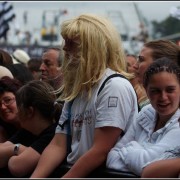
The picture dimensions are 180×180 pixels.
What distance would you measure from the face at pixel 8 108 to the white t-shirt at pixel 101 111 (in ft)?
3.28

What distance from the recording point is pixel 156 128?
3.25 m

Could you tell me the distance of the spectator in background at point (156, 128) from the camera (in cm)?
307

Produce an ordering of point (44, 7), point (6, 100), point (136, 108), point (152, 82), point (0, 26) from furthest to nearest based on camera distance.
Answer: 1. point (44, 7)
2. point (0, 26)
3. point (6, 100)
4. point (136, 108)
5. point (152, 82)

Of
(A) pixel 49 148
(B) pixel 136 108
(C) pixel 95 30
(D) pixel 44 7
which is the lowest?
(A) pixel 49 148

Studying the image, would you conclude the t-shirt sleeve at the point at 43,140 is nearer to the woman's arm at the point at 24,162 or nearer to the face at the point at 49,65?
the woman's arm at the point at 24,162

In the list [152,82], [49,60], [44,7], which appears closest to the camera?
[152,82]

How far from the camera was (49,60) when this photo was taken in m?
7.82

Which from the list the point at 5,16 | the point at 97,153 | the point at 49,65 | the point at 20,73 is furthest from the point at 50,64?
the point at 5,16

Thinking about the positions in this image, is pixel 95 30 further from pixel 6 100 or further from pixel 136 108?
pixel 6 100

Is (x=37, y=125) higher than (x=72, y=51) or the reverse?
the reverse

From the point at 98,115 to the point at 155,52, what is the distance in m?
0.86

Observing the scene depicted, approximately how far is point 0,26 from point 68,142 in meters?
13.7

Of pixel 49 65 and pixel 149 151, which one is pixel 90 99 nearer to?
pixel 149 151

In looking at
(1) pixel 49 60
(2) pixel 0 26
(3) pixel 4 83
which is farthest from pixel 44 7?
(3) pixel 4 83
